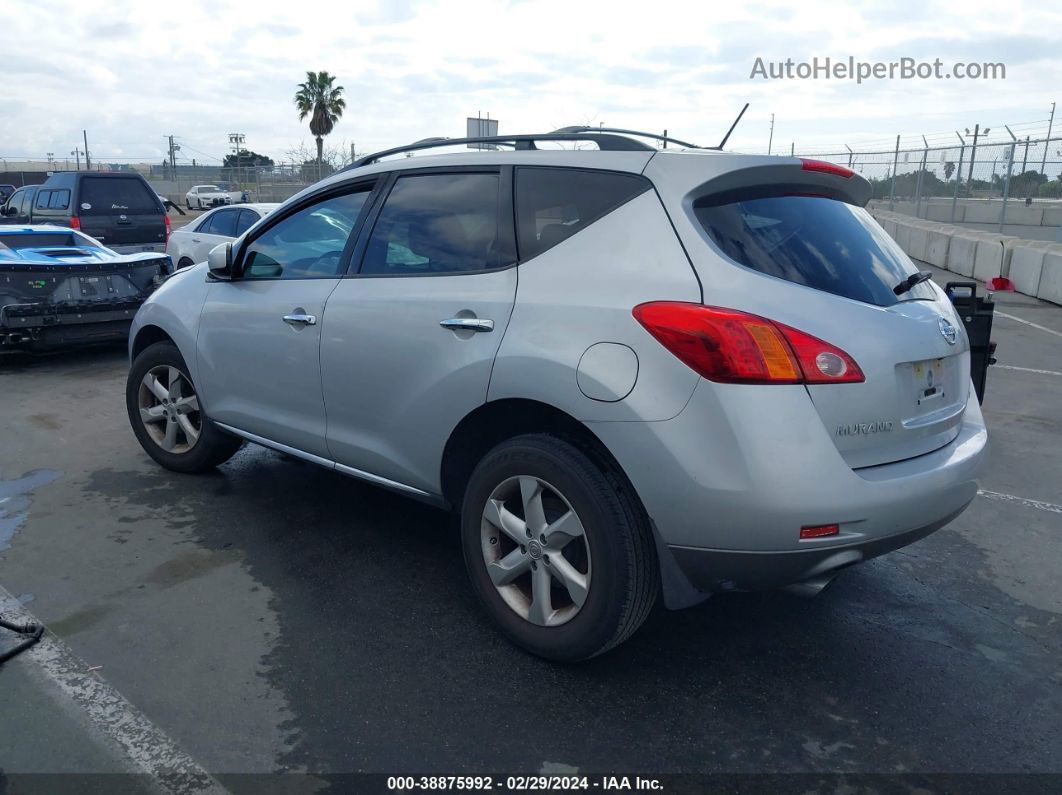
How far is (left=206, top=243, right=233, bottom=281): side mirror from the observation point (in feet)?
14.6

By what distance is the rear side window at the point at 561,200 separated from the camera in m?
3.06

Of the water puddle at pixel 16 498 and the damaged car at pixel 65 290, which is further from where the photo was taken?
the damaged car at pixel 65 290

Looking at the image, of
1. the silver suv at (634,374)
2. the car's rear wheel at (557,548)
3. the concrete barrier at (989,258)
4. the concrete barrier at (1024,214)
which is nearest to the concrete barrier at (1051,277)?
the concrete barrier at (989,258)

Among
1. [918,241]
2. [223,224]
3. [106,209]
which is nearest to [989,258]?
[918,241]

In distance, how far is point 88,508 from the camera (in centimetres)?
463

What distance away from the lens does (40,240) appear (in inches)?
357

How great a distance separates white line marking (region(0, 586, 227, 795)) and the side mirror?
1.92 metres

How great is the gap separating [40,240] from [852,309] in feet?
29.2

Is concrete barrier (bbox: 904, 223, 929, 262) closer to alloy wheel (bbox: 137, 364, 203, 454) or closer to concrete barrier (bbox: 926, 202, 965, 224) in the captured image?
concrete barrier (bbox: 926, 202, 965, 224)

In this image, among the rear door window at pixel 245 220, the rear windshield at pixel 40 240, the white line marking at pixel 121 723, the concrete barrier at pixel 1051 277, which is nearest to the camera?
the white line marking at pixel 121 723

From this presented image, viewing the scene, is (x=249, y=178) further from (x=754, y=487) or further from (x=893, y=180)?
(x=754, y=487)

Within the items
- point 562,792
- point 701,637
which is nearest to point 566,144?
point 701,637

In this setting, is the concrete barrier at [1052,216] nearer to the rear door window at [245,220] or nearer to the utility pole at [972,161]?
the utility pole at [972,161]

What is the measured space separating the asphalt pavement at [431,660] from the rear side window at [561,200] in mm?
1541
